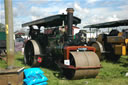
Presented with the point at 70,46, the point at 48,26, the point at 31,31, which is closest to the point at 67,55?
the point at 70,46

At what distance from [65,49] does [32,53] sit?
275 centimetres

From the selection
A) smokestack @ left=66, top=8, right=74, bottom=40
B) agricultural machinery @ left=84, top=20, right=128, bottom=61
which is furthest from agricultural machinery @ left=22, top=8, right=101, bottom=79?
agricultural machinery @ left=84, top=20, right=128, bottom=61

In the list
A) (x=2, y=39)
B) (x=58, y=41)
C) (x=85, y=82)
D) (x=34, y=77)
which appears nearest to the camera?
(x=34, y=77)

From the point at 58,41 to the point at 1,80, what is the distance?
2.86m

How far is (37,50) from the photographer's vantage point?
7.38 metres

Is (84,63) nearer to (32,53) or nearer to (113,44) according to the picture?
(32,53)

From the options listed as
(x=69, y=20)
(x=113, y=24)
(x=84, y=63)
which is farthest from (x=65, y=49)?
(x=113, y=24)

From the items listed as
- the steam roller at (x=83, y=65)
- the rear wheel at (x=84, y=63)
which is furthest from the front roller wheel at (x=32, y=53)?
the rear wheel at (x=84, y=63)

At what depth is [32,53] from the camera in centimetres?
797

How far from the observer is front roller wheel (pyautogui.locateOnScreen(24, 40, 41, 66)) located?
290 inches

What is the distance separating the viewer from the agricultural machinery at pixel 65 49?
5.29m

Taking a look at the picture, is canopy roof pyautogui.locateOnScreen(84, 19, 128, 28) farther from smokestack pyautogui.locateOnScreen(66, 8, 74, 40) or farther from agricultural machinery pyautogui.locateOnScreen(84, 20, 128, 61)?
smokestack pyautogui.locateOnScreen(66, 8, 74, 40)

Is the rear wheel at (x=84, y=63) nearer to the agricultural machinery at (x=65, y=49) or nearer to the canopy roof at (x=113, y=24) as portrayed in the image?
the agricultural machinery at (x=65, y=49)

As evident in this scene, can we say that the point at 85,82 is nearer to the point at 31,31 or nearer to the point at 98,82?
the point at 98,82
